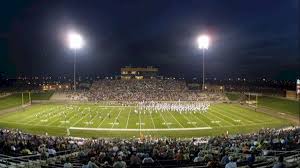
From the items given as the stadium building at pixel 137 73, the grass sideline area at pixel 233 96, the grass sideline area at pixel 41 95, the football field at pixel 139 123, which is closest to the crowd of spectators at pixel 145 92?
the grass sideline area at pixel 233 96

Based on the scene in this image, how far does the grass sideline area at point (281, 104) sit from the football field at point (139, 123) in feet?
20.8

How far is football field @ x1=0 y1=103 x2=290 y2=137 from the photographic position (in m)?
41.3

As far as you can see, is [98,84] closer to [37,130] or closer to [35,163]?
[37,130]

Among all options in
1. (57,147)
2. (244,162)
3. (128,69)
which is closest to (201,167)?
(244,162)

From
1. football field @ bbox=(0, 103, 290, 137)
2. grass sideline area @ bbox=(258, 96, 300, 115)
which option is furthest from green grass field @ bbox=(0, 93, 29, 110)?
grass sideline area @ bbox=(258, 96, 300, 115)

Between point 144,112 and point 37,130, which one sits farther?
point 144,112

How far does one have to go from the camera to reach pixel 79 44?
5362cm

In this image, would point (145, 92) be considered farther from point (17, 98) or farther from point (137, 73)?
point (137, 73)

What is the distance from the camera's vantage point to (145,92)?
95062 mm

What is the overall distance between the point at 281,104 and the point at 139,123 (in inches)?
1201

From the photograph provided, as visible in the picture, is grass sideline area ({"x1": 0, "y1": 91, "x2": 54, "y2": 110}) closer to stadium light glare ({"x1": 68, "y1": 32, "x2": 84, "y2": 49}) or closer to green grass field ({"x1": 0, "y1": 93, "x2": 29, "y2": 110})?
green grass field ({"x1": 0, "y1": 93, "x2": 29, "y2": 110})

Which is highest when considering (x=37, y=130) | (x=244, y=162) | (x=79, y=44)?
(x=79, y=44)

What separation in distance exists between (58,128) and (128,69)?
95.2 meters

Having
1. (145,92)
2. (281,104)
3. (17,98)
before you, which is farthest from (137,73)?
(281,104)
